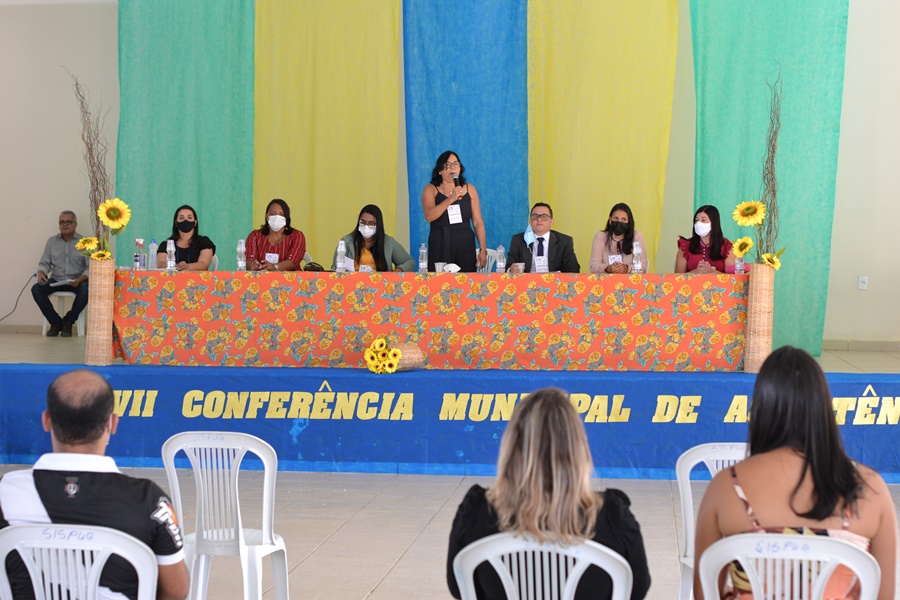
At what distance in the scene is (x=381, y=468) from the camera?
434cm

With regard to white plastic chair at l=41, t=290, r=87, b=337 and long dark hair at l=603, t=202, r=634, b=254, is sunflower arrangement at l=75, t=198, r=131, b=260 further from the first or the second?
white plastic chair at l=41, t=290, r=87, b=337

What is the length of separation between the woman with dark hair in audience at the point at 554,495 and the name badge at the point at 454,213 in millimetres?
3679

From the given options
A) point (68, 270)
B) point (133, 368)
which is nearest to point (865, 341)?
point (133, 368)

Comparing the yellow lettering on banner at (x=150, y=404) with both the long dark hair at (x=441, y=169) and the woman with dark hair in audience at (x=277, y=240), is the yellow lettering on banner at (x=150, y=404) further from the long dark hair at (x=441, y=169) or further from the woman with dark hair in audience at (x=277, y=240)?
the long dark hair at (x=441, y=169)

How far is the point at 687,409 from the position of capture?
13.8 ft

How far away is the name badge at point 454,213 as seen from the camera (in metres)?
5.26

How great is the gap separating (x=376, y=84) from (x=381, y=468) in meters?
3.04

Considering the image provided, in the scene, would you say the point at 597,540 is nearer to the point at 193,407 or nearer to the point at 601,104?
the point at 193,407

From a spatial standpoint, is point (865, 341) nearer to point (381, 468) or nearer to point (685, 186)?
point (685, 186)

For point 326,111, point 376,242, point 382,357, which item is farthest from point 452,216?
point 326,111

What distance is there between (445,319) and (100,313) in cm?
163

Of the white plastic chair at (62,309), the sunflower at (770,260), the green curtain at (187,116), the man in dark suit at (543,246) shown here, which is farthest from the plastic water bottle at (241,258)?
the white plastic chair at (62,309)

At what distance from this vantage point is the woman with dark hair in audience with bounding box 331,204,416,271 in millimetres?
5078

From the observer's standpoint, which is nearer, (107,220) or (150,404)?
(150,404)
